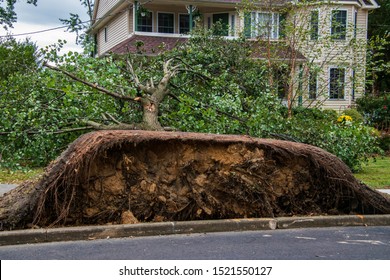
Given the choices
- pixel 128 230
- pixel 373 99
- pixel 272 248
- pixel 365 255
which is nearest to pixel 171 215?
pixel 128 230

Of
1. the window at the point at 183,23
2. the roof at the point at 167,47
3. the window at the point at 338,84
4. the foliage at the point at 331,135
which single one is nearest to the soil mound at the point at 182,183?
the foliage at the point at 331,135

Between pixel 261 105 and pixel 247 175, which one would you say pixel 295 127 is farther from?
pixel 247 175

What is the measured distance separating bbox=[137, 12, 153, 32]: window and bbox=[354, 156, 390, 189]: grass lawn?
1469cm

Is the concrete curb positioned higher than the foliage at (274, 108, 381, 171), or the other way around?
the foliage at (274, 108, 381, 171)

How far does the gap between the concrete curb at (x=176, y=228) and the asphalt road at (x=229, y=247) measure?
0.45 feet

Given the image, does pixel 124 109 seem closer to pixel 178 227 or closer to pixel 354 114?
pixel 178 227

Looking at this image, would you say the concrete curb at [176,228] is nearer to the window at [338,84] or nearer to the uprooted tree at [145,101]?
the uprooted tree at [145,101]

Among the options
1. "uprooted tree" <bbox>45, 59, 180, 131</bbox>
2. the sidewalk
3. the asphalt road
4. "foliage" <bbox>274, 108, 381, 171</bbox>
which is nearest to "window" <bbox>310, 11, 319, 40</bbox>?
"foliage" <bbox>274, 108, 381, 171</bbox>

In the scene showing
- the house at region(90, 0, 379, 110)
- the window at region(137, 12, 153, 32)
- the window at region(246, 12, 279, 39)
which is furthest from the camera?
the window at region(137, 12, 153, 32)

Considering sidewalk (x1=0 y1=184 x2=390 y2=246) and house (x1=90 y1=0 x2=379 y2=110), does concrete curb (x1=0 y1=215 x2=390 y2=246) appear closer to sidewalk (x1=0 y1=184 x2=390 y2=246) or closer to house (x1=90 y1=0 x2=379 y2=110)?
sidewalk (x1=0 y1=184 x2=390 y2=246)

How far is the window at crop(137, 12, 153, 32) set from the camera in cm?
2755

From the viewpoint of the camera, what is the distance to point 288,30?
17156mm

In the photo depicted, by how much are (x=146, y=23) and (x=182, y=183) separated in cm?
2171

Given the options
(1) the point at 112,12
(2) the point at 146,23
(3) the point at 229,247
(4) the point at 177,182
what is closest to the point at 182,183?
(4) the point at 177,182
